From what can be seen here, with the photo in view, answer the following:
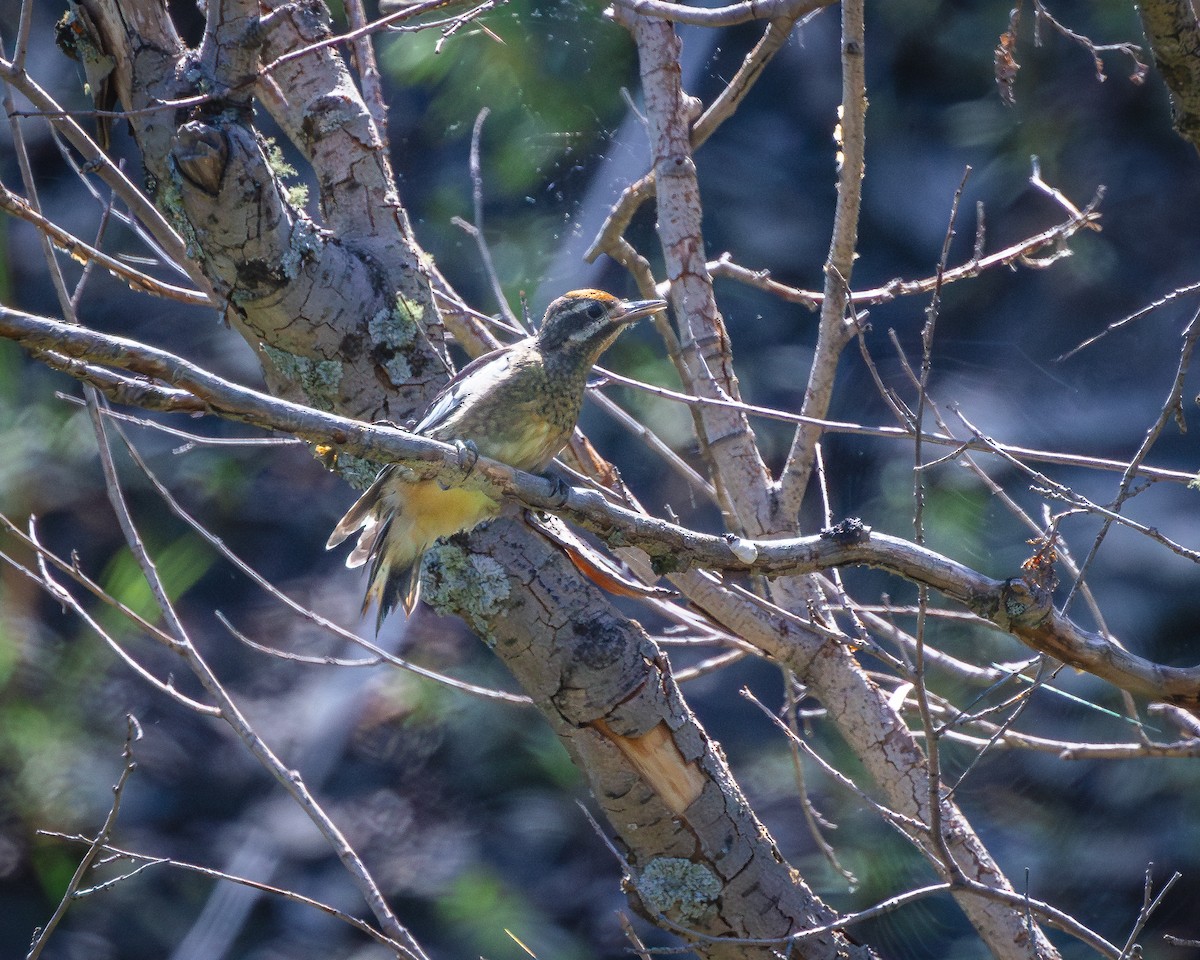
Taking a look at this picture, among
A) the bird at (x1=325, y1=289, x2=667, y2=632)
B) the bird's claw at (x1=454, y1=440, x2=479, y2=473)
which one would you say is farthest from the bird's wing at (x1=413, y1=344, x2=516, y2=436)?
the bird's claw at (x1=454, y1=440, x2=479, y2=473)

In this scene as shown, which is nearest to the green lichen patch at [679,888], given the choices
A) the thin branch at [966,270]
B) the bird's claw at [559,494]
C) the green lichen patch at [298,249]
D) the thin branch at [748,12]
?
the bird's claw at [559,494]

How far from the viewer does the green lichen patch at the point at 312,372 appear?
8.14 feet

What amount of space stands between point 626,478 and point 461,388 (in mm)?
2267

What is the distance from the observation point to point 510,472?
1942mm

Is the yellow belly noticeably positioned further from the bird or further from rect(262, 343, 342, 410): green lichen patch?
rect(262, 343, 342, 410): green lichen patch

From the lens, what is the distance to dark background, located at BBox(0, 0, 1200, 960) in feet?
14.5

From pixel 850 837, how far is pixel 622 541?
2.95 metres

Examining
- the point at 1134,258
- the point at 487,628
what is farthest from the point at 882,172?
the point at 487,628

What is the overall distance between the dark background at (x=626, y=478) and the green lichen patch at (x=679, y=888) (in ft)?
6.70

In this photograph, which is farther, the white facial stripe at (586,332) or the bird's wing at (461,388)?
the white facial stripe at (586,332)

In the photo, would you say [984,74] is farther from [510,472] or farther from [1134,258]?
[510,472]

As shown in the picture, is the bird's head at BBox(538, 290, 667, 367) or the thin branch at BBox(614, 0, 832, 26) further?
the bird's head at BBox(538, 290, 667, 367)

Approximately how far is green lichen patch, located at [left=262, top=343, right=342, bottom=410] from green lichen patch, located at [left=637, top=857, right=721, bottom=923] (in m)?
1.26

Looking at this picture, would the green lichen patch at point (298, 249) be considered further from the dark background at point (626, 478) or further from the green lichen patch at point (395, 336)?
the dark background at point (626, 478)
